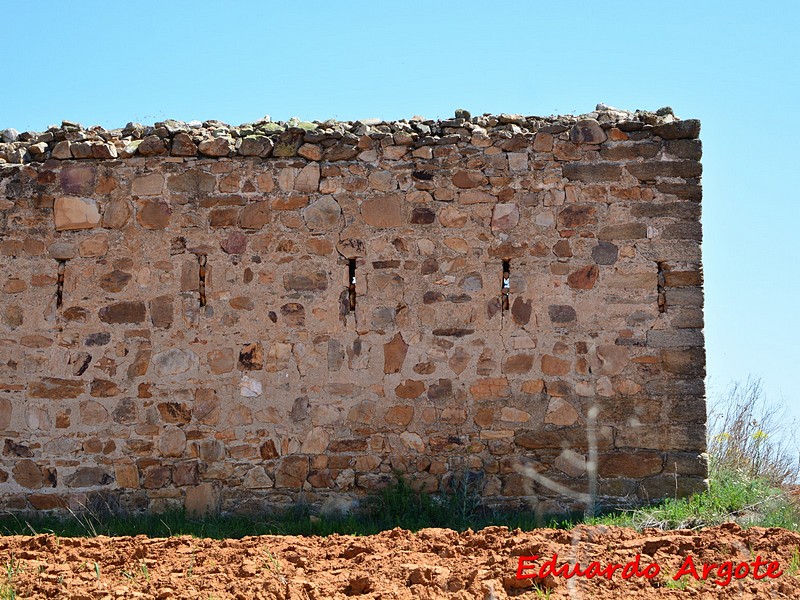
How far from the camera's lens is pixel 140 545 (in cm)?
566

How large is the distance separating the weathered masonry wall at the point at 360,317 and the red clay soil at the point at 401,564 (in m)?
1.12

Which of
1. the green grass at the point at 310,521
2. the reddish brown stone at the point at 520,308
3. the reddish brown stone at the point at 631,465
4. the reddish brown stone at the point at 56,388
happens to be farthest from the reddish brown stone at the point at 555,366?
the reddish brown stone at the point at 56,388

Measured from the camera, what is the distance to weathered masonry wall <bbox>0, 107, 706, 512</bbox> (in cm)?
690

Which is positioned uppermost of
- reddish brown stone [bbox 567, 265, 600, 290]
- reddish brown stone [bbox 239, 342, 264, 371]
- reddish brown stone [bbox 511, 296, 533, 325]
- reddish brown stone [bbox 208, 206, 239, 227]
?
reddish brown stone [bbox 208, 206, 239, 227]

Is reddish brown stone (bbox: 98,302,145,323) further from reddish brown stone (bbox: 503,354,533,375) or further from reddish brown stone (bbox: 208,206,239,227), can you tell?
reddish brown stone (bbox: 503,354,533,375)

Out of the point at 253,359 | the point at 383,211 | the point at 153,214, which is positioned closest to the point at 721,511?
the point at 383,211

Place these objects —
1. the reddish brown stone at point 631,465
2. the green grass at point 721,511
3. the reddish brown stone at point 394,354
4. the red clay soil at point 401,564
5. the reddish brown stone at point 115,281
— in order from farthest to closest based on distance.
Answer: the reddish brown stone at point 115,281 → the reddish brown stone at point 394,354 → the reddish brown stone at point 631,465 → the green grass at point 721,511 → the red clay soil at point 401,564

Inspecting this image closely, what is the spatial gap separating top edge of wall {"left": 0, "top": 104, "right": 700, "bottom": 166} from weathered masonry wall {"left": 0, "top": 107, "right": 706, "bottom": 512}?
0.07 feet

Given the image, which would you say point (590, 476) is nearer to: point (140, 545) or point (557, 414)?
point (557, 414)

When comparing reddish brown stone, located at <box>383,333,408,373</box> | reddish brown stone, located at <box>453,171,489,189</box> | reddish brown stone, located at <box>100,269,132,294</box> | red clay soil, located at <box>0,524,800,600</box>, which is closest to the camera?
red clay soil, located at <box>0,524,800,600</box>

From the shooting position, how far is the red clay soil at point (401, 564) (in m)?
4.66

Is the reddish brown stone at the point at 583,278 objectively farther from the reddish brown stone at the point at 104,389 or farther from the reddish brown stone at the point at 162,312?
the reddish brown stone at the point at 104,389

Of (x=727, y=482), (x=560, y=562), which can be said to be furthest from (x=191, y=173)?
(x=727, y=482)

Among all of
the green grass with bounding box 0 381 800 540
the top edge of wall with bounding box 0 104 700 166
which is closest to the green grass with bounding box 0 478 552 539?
the green grass with bounding box 0 381 800 540
